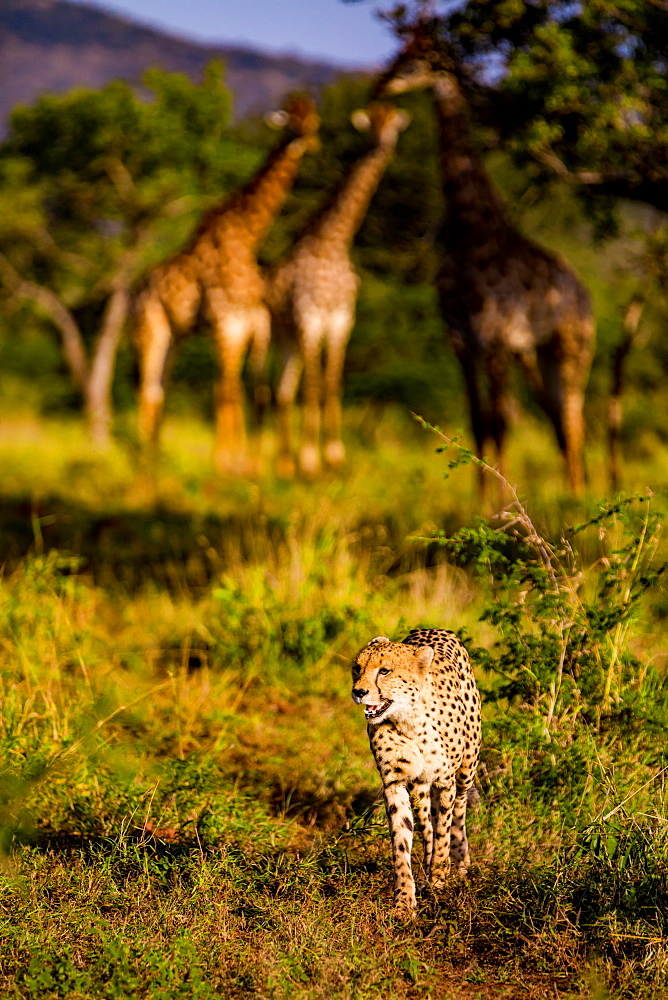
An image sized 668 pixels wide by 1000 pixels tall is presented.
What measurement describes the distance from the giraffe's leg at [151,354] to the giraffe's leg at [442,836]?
27.4 feet

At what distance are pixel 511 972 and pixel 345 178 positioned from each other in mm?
10068

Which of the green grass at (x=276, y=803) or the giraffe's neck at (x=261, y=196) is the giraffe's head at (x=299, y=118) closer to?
the giraffe's neck at (x=261, y=196)

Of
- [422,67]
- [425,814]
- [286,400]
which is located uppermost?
[422,67]

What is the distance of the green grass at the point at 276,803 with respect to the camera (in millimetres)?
3010

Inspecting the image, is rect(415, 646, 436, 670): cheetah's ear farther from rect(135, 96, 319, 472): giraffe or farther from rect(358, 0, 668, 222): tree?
rect(135, 96, 319, 472): giraffe

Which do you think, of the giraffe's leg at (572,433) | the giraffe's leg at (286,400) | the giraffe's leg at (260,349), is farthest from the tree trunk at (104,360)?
the giraffe's leg at (572,433)

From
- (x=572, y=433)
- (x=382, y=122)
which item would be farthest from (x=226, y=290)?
(x=572, y=433)

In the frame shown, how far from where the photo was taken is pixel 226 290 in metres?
11.2

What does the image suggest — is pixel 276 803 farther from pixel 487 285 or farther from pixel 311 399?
pixel 311 399

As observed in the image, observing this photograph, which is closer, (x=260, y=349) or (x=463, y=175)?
(x=463, y=175)

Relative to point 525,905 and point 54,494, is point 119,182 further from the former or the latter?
point 525,905

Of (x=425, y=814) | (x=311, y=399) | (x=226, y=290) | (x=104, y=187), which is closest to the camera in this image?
(x=425, y=814)

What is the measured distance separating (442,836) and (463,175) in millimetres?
7103

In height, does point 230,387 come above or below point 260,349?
below
